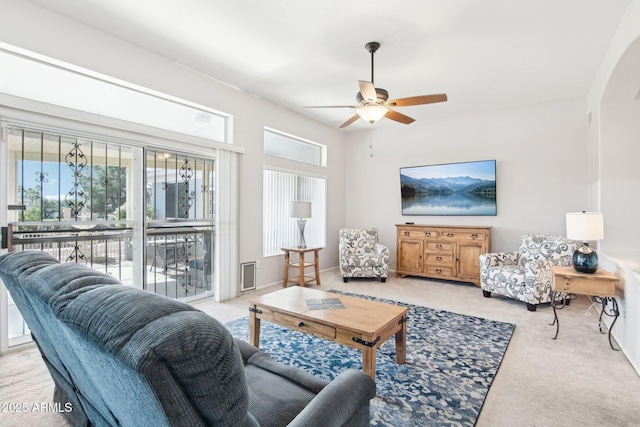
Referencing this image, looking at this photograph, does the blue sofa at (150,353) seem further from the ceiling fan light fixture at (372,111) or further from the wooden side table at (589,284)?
the wooden side table at (589,284)

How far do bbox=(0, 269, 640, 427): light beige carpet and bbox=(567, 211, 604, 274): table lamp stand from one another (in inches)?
28.2

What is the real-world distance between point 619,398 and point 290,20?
3.84 meters

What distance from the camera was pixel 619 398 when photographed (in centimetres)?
216

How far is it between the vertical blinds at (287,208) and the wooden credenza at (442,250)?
1.59 metres

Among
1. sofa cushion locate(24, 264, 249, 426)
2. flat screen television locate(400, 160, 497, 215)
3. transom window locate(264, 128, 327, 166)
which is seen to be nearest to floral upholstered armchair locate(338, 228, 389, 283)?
flat screen television locate(400, 160, 497, 215)

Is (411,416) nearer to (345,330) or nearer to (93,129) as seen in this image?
(345,330)

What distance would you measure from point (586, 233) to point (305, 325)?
2.73 meters

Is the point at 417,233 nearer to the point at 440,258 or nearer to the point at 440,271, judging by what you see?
the point at 440,258

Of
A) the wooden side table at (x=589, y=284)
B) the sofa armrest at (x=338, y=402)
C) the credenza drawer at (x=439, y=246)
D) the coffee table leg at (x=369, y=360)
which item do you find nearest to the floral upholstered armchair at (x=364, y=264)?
the credenza drawer at (x=439, y=246)

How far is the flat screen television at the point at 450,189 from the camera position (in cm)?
548

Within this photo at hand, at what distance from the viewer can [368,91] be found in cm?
309

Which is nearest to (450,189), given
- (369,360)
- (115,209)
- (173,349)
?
(369,360)

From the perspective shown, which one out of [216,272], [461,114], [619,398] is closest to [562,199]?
[461,114]

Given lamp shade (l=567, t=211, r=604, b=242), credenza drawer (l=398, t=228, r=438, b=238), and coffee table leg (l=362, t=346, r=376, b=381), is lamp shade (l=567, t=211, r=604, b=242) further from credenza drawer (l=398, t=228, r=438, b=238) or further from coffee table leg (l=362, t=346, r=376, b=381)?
credenza drawer (l=398, t=228, r=438, b=238)
